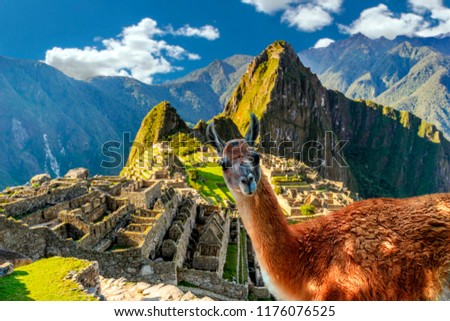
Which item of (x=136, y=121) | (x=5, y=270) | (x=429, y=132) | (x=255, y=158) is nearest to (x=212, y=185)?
(x=5, y=270)

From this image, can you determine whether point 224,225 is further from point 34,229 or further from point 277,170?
point 277,170

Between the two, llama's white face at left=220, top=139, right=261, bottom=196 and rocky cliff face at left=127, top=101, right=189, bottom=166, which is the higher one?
rocky cliff face at left=127, top=101, right=189, bottom=166

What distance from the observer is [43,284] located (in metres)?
4.98

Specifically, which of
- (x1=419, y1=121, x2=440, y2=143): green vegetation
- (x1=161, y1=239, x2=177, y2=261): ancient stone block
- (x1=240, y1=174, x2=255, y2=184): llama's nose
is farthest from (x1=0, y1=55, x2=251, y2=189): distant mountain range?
(x1=419, y1=121, x2=440, y2=143): green vegetation

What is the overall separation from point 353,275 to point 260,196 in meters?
1.07

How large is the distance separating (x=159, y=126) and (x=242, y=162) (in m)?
73.0

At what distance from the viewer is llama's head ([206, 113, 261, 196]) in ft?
9.43

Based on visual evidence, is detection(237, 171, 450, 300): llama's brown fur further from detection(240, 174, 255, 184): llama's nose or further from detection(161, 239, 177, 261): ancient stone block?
detection(161, 239, 177, 261): ancient stone block

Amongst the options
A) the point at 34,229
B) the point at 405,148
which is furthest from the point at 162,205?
the point at 405,148

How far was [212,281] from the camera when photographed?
948 centimetres

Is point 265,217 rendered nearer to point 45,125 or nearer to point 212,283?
point 212,283

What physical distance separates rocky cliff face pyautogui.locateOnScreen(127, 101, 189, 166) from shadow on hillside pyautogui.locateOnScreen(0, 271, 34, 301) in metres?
64.8

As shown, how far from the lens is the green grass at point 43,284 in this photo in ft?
15.0

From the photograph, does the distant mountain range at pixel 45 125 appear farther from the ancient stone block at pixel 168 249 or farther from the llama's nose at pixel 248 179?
the llama's nose at pixel 248 179
